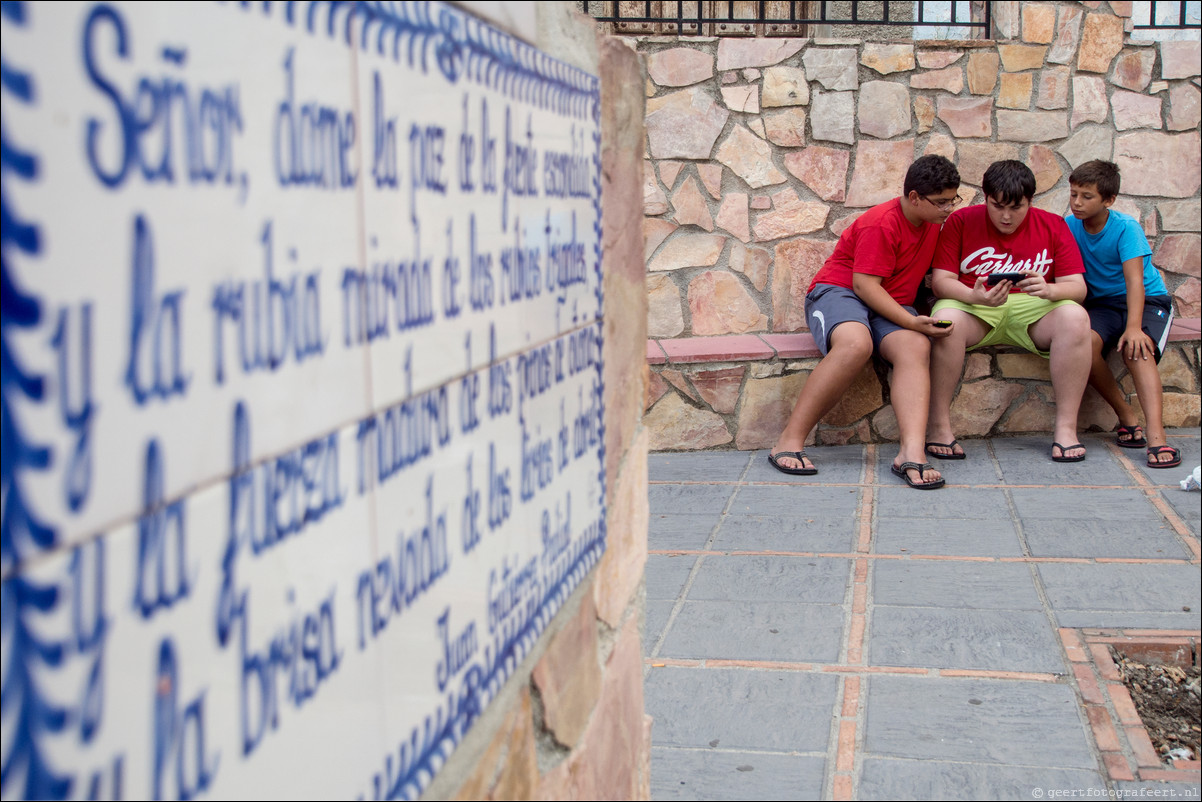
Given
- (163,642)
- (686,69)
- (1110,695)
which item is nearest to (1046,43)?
(686,69)

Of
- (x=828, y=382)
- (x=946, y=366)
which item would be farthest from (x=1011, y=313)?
(x=828, y=382)

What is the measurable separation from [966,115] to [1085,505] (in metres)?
2.34

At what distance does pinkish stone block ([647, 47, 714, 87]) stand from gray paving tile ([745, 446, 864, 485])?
1.87 metres

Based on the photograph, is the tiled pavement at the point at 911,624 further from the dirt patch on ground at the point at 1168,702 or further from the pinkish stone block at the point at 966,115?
the pinkish stone block at the point at 966,115

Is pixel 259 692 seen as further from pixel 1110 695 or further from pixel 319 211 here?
pixel 1110 695

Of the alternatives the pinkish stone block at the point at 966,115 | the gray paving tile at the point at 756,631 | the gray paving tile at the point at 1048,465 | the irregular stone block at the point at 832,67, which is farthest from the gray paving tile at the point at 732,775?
the pinkish stone block at the point at 966,115

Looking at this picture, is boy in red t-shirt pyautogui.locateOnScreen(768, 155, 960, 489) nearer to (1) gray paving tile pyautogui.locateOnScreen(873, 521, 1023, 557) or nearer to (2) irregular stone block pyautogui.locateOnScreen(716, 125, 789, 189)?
(1) gray paving tile pyautogui.locateOnScreen(873, 521, 1023, 557)

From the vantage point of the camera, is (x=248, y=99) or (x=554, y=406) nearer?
(x=248, y=99)

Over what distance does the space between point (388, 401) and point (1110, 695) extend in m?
2.19

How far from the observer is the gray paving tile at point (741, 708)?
7.59 feet

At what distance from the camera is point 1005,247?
4.70 m

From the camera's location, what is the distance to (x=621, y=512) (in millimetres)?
1529

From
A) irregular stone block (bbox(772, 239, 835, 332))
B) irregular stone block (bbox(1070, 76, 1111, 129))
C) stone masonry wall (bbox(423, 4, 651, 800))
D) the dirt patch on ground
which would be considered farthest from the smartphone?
stone masonry wall (bbox(423, 4, 651, 800))

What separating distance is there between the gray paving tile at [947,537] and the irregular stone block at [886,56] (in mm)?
2561
